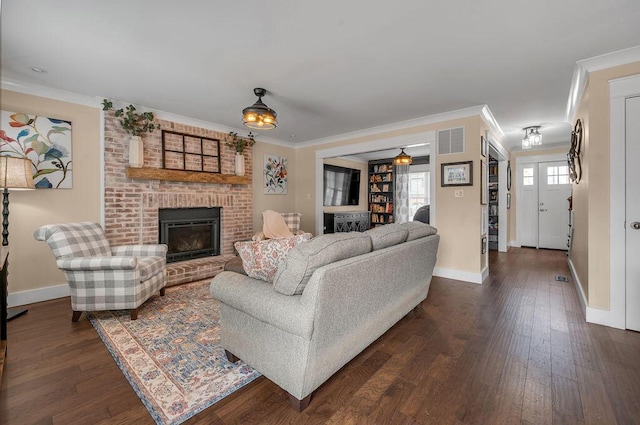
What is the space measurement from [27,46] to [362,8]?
111 inches

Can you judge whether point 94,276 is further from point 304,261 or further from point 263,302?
point 304,261

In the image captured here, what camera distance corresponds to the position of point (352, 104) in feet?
12.1

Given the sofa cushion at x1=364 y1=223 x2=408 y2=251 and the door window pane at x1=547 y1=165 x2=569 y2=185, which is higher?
the door window pane at x1=547 y1=165 x2=569 y2=185

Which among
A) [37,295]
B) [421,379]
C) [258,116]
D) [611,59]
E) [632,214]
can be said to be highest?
[611,59]

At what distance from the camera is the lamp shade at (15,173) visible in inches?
102

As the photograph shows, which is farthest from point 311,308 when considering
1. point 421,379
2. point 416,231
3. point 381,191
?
point 381,191

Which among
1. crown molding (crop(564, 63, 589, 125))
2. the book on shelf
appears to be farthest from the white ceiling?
the book on shelf

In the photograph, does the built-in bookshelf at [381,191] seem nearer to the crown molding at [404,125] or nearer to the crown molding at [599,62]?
the crown molding at [404,125]

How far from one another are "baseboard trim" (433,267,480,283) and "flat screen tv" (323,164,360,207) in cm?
328

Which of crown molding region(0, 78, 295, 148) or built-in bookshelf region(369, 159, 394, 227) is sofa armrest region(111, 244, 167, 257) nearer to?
crown molding region(0, 78, 295, 148)

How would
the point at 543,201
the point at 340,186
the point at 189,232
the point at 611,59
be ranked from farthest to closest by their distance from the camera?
1. the point at 340,186
2. the point at 543,201
3. the point at 189,232
4. the point at 611,59

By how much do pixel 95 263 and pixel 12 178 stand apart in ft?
3.93

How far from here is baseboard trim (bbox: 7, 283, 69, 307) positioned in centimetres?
303

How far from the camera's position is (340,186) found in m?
7.32
